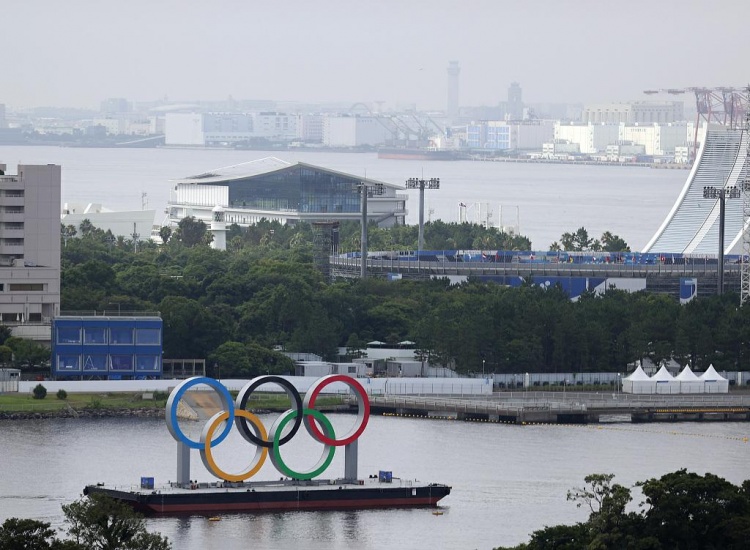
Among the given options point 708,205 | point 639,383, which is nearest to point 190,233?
point 708,205

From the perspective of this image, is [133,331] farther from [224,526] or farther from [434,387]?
[224,526]

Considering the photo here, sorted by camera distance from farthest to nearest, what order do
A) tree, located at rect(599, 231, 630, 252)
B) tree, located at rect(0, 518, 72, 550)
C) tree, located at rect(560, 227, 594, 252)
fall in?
1. tree, located at rect(560, 227, 594, 252)
2. tree, located at rect(599, 231, 630, 252)
3. tree, located at rect(0, 518, 72, 550)

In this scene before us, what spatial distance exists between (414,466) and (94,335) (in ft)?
41.1

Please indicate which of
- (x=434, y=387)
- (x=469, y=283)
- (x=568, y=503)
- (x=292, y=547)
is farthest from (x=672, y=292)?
(x=292, y=547)

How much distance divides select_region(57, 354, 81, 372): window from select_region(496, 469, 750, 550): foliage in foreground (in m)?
21.8

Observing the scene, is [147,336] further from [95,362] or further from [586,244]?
[586,244]

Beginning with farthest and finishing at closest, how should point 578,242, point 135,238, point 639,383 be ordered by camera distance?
point 135,238, point 578,242, point 639,383

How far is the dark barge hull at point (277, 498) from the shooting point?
34.2 m

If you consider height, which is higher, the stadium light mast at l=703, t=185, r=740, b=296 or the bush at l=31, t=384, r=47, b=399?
the stadium light mast at l=703, t=185, r=740, b=296

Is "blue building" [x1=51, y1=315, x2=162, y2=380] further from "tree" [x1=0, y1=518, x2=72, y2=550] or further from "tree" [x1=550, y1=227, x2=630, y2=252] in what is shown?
"tree" [x1=550, y1=227, x2=630, y2=252]

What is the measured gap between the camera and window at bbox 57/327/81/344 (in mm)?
49250

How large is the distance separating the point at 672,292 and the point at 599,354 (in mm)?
16556

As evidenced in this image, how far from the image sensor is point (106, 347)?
49500mm

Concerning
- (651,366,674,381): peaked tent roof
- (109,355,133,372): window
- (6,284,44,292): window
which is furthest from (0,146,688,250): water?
(109,355,133,372): window
